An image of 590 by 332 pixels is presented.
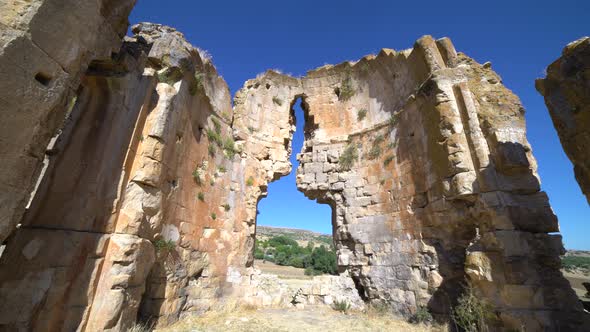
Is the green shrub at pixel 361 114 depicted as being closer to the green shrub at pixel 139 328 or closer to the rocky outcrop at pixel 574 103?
the rocky outcrop at pixel 574 103

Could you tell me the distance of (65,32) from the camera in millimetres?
2998

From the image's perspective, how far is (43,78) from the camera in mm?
2861

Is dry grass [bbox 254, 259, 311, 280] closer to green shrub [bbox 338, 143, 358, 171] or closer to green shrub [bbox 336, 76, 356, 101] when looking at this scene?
green shrub [bbox 338, 143, 358, 171]

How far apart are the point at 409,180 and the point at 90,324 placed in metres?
7.70

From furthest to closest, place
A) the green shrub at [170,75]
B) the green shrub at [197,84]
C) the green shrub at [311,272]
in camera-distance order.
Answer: the green shrub at [311,272], the green shrub at [197,84], the green shrub at [170,75]

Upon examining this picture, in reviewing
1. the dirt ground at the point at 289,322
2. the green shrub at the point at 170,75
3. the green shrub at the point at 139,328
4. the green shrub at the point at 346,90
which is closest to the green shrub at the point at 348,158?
the green shrub at the point at 346,90

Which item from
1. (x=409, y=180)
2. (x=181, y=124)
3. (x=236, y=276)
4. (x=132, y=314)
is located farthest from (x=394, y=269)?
(x=181, y=124)

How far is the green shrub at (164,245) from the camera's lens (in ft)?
18.4

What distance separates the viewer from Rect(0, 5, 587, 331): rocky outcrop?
4.04 m

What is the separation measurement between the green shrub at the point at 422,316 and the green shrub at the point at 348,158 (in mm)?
4755

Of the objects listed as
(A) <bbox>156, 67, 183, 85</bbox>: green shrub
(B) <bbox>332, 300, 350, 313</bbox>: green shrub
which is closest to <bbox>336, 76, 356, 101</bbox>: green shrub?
(A) <bbox>156, 67, 183, 85</bbox>: green shrub

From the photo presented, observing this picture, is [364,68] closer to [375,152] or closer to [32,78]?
[375,152]

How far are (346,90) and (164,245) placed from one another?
27.6 feet

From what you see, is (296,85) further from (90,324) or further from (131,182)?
(90,324)
